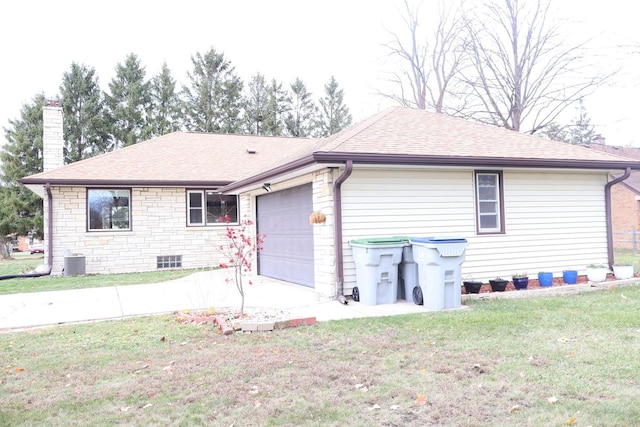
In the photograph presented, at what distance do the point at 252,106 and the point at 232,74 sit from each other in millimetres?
2864

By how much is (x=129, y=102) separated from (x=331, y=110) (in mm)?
15790

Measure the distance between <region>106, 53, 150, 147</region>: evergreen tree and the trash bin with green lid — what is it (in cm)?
2815

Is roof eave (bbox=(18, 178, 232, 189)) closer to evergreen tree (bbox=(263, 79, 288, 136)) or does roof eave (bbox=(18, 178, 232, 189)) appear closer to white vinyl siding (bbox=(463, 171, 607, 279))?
white vinyl siding (bbox=(463, 171, 607, 279))

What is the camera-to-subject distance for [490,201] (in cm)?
934

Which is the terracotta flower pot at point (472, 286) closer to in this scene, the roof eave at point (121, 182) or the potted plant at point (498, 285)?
the potted plant at point (498, 285)

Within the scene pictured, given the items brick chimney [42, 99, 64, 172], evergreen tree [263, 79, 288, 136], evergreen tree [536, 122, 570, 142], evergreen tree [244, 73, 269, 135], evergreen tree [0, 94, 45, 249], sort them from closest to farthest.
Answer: brick chimney [42, 99, 64, 172] < evergreen tree [536, 122, 570, 142] < evergreen tree [0, 94, 45, 249] < evergreen tree [263, 79, 288, 136] < evergreen tree [244, 73, 269, 135]

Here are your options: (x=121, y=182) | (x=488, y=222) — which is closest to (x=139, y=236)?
(x=121, y=182)

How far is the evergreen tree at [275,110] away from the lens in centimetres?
3705

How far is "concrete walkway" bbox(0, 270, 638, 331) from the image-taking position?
6.95 metres

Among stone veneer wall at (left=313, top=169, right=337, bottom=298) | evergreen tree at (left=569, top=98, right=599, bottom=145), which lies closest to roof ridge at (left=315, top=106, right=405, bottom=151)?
stone veneer wall at (left=313, top=169, right=337, bottom=298)

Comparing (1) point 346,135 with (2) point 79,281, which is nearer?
(1) point 346,135

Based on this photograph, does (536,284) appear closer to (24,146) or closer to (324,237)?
(324,237)

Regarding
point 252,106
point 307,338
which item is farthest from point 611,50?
point 252,106

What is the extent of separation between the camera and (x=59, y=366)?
4.59 meters
